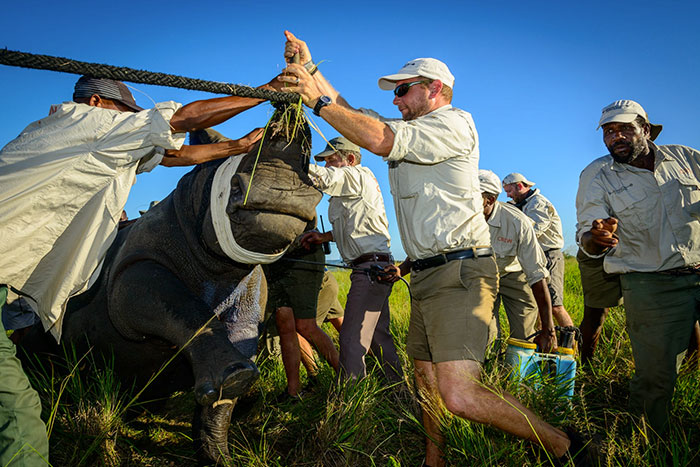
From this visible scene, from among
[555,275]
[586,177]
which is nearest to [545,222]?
[555,275]

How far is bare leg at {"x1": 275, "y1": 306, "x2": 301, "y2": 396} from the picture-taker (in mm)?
4613

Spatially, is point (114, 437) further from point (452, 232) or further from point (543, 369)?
point (543, 369)

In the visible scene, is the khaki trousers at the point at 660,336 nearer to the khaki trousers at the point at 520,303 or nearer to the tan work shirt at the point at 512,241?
the tan work shirt at the point at 512,241

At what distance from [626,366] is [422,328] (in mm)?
2494

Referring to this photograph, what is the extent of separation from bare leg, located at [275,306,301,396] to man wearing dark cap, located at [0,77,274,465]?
2.11 meters

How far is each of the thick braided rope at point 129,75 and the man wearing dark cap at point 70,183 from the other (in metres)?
0.21

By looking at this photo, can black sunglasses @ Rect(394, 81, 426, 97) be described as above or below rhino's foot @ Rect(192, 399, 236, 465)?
above

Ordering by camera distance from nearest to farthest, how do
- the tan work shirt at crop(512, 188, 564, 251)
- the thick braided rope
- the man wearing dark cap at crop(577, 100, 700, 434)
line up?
1. the thick braided rope
2. the man wearing dark cap at crop(577, 100, 700, 434)
3. the tan work shirt at crop(512, 188, 564, 251)

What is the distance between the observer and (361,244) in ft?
16.3

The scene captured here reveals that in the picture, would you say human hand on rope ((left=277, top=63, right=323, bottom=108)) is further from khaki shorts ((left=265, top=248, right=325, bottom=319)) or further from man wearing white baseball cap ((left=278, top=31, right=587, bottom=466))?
khaki shorts ((left=265, top=248, right=325, bottom=319))

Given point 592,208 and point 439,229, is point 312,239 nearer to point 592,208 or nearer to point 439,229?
point 439,229

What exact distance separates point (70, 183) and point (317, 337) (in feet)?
9.28

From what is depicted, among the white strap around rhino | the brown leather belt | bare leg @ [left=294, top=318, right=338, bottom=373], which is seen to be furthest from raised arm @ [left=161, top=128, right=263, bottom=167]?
bare leg @ [left=294, top=318, right=338, bottom=373]

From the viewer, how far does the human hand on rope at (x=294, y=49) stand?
9.64 ft
